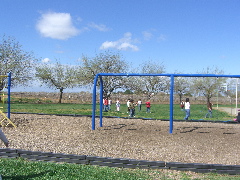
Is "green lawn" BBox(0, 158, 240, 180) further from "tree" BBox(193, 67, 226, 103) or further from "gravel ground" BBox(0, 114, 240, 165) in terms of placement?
"tree" BBox(193, 67, 226, 103)

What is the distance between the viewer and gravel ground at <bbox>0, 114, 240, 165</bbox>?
7148 millimetres

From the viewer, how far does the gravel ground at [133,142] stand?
281 inches

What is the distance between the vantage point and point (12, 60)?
40562 millimetres

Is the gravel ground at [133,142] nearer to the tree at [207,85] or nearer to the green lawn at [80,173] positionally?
the green lawn at [80,173]

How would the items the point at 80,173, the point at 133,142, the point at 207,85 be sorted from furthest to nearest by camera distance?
the point at 207,85
the point at 133,142
the point at 80,173

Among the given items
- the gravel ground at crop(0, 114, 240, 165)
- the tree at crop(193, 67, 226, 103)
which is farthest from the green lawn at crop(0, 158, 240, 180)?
the tree at crop(193, 67, 226, 103)

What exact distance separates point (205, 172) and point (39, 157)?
150 inches

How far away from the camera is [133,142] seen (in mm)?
8586

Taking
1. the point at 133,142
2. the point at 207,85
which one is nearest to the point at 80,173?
the point at 133,142

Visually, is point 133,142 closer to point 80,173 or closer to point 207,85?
point 80,173

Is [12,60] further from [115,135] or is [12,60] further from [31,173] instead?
[31,173]

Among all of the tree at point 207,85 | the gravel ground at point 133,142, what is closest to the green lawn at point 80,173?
the gravel ground at point 133,142

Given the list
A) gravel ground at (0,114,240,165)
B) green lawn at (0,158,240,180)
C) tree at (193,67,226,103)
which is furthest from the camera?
tree at (193,67,226,103)

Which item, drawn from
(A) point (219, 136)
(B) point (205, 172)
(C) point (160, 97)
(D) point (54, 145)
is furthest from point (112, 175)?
(C) point (160, 97)
